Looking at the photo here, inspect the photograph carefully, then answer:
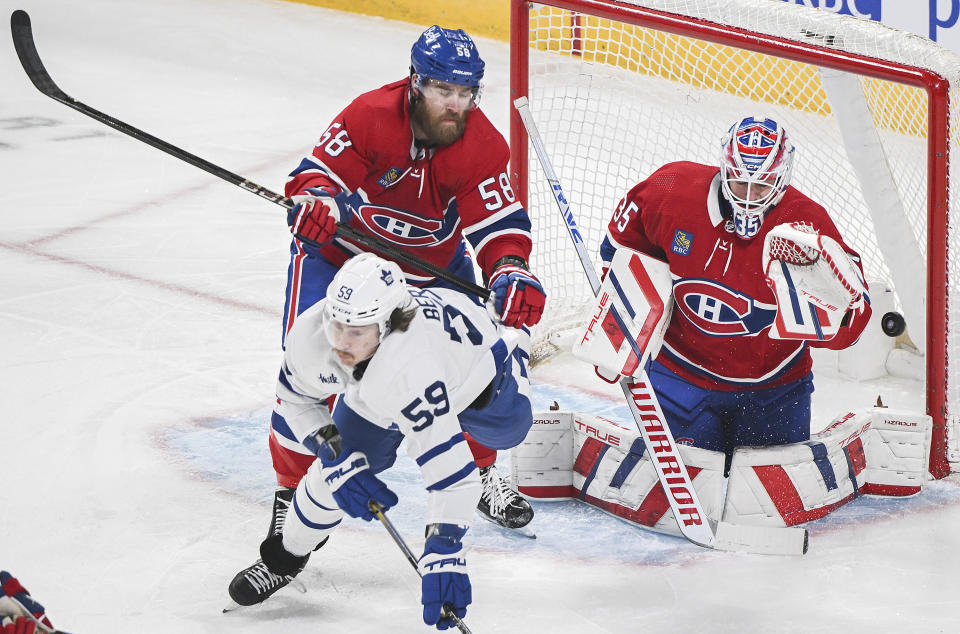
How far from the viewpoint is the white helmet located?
2.46m

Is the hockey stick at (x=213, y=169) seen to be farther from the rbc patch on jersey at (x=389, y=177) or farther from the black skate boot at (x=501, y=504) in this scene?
the black skate boot at (x=501, y=504)

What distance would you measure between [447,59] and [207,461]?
4.38 ft

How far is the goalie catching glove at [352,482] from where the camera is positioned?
2623 mm

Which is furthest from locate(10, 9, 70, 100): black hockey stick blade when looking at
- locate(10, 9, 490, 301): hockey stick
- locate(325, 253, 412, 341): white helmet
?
locate(325, 253, 412, 341): white helmet

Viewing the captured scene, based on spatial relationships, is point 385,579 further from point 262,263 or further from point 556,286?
point 262,263

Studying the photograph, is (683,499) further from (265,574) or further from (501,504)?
(265,574)

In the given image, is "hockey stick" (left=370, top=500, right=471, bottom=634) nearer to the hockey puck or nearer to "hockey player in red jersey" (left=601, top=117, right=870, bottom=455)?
"hockey player in red jersey" (left=601, top=117, right=870, bottom=455)

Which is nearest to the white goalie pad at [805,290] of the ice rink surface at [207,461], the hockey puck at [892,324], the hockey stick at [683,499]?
the hockey puck at [892,324]

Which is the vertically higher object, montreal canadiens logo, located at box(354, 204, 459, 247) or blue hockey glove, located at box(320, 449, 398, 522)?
montreal canadiens logo, located at box(354, 204, 459, 247)

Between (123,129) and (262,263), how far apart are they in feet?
5.86

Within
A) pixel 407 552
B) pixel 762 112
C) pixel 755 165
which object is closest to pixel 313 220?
pixel 407 552

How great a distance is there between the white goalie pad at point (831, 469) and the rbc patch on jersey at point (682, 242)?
19.8 inches

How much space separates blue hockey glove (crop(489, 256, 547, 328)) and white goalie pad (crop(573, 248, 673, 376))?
372mm

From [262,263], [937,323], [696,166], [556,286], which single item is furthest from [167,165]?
[937,323]
